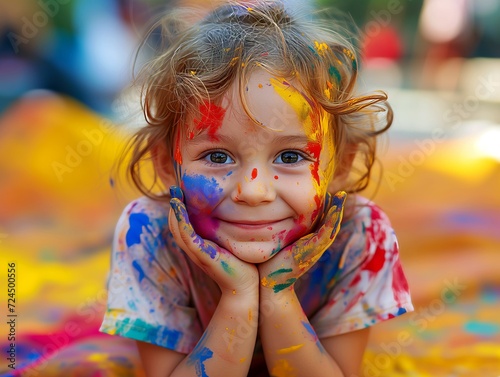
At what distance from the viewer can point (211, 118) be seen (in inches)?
54.4

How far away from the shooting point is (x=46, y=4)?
4469mm

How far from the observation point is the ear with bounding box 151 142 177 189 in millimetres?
1621

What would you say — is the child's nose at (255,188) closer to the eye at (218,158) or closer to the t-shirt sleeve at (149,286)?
the eye at (218,158)

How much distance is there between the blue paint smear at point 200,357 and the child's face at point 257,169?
0.23m

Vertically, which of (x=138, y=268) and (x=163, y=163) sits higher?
(x=163, y=163)

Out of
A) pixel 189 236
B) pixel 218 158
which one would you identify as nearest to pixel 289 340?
pixel 189 236

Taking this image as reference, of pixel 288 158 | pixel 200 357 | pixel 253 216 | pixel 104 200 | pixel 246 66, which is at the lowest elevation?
pixel 104 200

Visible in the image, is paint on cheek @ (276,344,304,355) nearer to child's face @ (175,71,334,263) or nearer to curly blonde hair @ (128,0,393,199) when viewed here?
child's face @ (175,71,334,263)

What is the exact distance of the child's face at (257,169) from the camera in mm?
1348

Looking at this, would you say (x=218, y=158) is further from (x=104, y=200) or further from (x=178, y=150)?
(x=104, y=200)

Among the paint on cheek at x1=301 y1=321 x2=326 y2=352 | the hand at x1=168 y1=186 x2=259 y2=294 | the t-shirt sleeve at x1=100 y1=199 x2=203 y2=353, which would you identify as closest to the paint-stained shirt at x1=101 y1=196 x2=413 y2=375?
the t-shirt sleeve at x1=100 y1=199 x2=203 y2=353

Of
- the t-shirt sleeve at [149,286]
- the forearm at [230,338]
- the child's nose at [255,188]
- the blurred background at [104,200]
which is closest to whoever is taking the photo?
the child's nose at [255,188]

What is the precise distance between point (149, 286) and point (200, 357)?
0.78 ft

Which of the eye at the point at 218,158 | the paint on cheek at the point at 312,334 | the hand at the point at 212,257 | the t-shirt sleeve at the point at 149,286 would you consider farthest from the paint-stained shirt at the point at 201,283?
the eye at the point at 218,158
